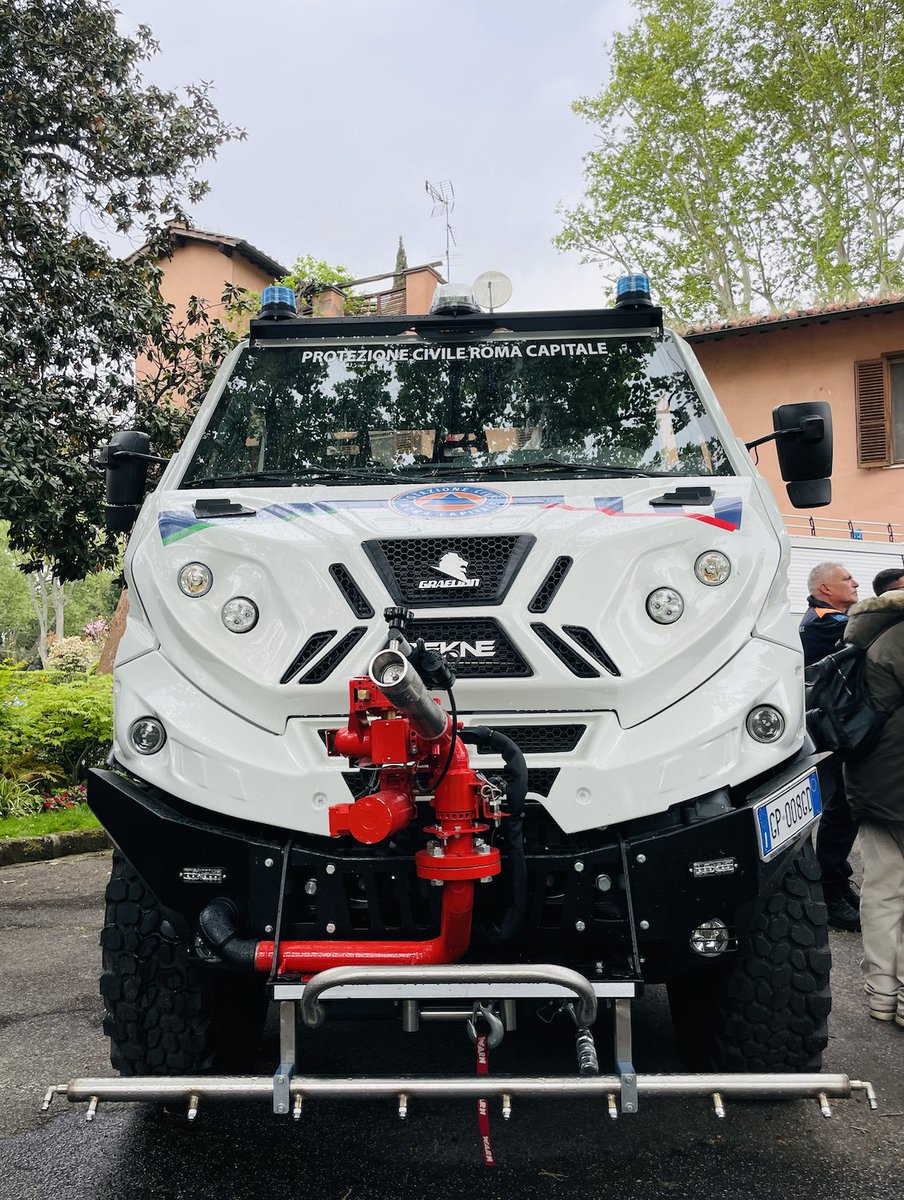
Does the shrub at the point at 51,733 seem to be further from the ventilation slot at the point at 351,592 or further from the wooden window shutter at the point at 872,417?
the wooden window shutter at the point at 872,417

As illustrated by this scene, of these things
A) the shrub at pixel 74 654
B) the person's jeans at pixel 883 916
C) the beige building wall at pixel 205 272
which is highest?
the beige building wall at pixel 205 272

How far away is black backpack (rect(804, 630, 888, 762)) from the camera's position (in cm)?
482

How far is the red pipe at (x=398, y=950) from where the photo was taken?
9.43ft

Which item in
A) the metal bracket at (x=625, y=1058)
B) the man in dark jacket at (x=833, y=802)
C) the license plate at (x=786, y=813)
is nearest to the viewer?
the metal bracket at (x=625, y=1058)

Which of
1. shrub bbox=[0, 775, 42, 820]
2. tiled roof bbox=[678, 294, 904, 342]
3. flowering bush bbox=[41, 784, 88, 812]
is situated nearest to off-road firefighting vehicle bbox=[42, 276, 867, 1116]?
shrub bbox=[0, 775, 42, 820]

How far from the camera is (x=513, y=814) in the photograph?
293 centimetres

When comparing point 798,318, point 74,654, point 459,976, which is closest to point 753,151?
point 798,318

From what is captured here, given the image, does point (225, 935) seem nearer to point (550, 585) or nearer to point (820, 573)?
point (550, 585)

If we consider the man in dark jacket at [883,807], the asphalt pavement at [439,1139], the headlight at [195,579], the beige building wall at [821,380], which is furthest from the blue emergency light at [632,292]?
the beige building wall at [821,380]

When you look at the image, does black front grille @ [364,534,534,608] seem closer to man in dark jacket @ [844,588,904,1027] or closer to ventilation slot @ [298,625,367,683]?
ventilation slot @ [298,625,367,683]

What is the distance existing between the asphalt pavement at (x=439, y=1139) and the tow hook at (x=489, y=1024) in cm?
62

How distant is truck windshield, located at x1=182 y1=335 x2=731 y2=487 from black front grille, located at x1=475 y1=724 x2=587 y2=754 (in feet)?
3.73

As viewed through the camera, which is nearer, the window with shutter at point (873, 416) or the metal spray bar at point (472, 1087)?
the metal spray bar at point (472, 1087)

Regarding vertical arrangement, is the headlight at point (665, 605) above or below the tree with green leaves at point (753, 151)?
below
